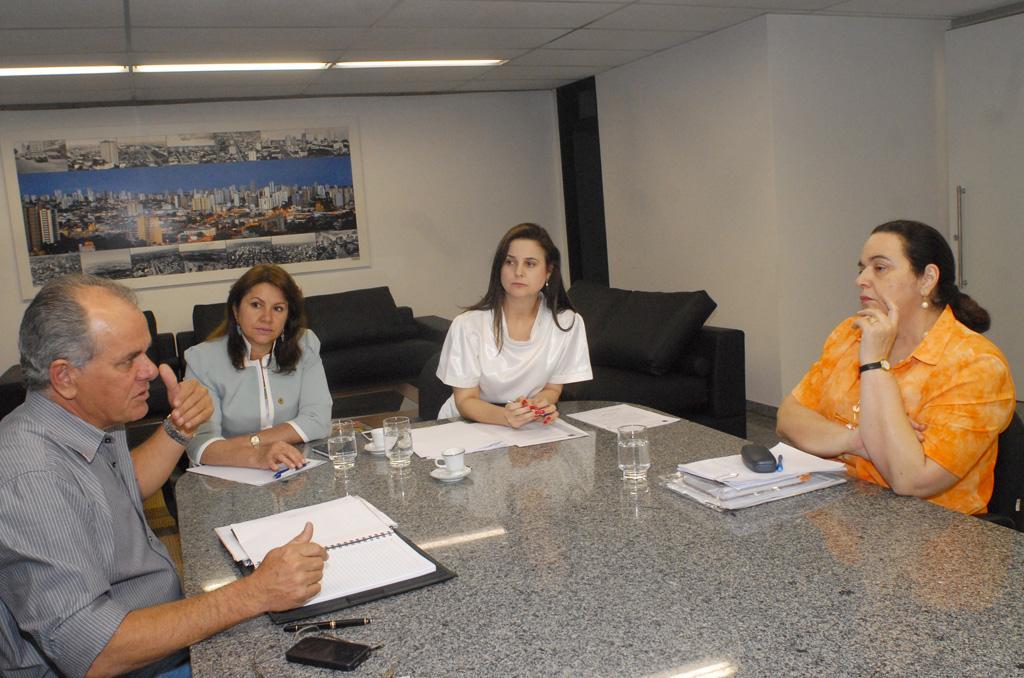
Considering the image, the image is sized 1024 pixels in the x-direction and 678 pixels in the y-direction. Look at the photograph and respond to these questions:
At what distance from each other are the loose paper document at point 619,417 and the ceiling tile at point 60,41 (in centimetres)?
326

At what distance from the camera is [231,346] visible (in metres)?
2.90

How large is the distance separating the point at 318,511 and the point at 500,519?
426mm

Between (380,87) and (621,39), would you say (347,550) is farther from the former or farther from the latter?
(380,87)

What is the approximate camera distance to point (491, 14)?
15.1ft

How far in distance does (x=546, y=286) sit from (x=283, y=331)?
992 mm

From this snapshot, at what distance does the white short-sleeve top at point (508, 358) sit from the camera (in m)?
3.12

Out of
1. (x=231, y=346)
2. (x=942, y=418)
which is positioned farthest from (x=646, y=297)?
(x=942, y=418)

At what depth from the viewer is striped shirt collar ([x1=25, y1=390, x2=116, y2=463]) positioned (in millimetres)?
1558

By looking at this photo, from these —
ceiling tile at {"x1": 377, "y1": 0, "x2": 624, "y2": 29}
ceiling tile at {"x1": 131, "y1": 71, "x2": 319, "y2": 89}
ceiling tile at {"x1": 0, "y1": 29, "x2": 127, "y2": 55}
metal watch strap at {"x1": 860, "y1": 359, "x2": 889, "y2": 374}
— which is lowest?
metal watch strap at {"x1": 860, "y1": 359, "x2": 889, "y2": 374}

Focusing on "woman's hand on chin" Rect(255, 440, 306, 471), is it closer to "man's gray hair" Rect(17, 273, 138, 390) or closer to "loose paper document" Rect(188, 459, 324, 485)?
"loose paper document" Rect(188, 459, 324, 485)

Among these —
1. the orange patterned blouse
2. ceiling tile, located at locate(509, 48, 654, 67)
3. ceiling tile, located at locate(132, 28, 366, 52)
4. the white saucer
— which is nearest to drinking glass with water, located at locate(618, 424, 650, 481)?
the white saucer

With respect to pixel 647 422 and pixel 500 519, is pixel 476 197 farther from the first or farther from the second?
pixel 500 519

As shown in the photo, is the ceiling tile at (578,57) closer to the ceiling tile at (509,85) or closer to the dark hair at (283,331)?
the ceiling tile at (509,85)

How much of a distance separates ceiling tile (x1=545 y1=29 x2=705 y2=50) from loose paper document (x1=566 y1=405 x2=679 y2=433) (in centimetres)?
321
